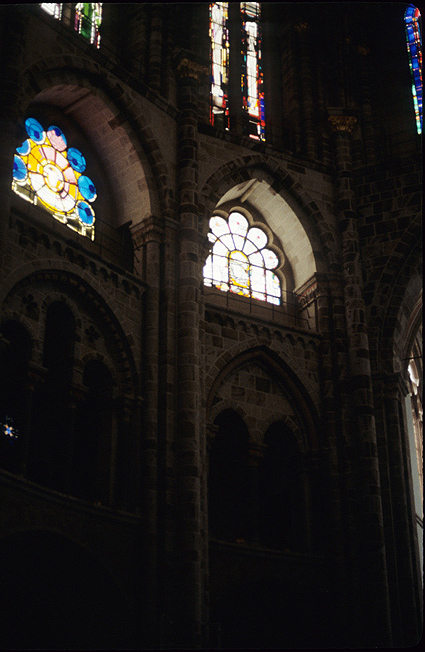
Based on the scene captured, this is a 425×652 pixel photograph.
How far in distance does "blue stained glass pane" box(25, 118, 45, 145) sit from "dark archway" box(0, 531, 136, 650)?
7.47 m

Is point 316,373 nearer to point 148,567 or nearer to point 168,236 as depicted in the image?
point 168,236

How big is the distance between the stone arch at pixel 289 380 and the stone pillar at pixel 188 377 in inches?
62.3

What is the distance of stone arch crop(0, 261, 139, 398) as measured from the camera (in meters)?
16.8

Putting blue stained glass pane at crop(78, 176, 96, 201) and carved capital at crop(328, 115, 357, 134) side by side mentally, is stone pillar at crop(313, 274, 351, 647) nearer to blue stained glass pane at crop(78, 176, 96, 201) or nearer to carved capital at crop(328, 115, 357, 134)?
carved capital at crop(328, 115, 357, 134)

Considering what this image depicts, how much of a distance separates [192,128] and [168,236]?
2.50 metres

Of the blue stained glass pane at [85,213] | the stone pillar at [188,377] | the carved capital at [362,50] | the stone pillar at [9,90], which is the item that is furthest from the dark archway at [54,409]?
the carved capital at [362,50]

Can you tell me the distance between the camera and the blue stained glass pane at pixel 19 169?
17.9m

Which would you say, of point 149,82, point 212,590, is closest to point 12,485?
point 212,590

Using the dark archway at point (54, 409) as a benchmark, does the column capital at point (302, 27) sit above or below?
above

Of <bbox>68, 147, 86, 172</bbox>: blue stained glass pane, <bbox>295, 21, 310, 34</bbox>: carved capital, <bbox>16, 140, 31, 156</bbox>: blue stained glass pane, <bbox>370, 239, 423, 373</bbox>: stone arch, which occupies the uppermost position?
<bbox>295, 21, 310, 34</bbox>: carved capital

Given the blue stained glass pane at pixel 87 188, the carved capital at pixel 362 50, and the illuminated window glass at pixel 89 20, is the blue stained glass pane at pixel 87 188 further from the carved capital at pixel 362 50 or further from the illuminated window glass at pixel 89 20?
the carved capital at pixel 362 50

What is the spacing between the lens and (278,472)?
19906 millimetres

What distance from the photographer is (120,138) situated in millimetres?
19516

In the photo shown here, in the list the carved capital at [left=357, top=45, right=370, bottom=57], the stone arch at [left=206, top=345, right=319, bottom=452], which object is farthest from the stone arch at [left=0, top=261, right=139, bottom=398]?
the carved capital at [left=357, top=45, right=370, bottom=57]
